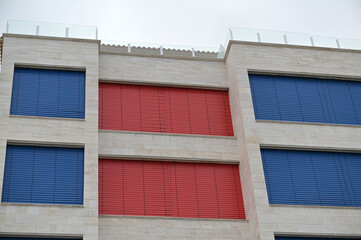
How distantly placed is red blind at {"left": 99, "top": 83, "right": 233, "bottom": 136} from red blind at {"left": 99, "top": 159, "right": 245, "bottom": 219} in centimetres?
265

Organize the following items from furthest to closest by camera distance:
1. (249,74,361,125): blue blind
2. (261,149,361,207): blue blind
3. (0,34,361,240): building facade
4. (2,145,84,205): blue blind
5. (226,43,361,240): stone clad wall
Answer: (249,74,361,125): blue blind < (261,149,361,207): blue blind < (226,43,361,240): stone clad wall < (0,34,361,240): building facade < (2,145,84,205): blue blind

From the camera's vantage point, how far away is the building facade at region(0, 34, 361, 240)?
32812mm

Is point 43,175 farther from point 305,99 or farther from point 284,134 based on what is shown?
point 305,99

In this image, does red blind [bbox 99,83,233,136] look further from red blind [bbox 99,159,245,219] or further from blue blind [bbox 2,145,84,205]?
blue blind [bbox 2,145,84,205]

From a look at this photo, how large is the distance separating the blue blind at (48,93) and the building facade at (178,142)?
0.23ft

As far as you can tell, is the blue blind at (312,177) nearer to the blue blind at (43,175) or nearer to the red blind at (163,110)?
the red blind at (163,110)

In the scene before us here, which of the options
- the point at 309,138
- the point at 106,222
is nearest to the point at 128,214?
the point at 106,222

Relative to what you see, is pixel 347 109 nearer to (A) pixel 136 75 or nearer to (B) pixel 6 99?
(A) pixel 136 75

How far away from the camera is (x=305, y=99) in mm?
38844

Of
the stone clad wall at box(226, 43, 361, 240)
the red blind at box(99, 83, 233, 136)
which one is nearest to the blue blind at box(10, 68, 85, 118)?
the red blind at box(99, 83, 233, 136)

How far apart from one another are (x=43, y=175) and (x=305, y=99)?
18.4m

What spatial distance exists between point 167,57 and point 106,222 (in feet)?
43.5

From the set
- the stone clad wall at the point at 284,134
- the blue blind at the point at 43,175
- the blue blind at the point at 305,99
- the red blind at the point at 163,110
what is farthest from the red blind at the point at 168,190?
the blue blind at the point at 305,99

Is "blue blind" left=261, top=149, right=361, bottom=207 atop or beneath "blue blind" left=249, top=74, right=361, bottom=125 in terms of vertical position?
beneath
